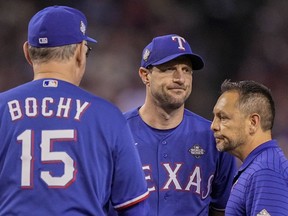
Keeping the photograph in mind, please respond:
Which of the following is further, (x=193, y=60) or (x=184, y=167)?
(x=193, y=60)

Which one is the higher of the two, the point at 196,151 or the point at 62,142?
the point at 62,142

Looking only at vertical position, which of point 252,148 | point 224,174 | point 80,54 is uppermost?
point 80,54

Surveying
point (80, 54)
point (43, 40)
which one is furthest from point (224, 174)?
point (43, 40)

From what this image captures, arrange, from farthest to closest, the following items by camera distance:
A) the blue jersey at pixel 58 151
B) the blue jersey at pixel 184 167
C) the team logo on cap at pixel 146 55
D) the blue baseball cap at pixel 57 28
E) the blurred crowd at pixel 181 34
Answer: the blurred crowd at pixel 181 34 → the team logo on cap at pixel 146 55 → the blue jersey at pixel 184 167 → the blue baseball cap at pixel 57 28 → the blue jersey at pixel 58 151

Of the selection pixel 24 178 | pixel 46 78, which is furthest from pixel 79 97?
pixel 24 178

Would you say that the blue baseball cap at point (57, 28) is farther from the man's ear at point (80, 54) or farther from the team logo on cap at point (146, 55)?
the team logo on cap at point (146, 55)

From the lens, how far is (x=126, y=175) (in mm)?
2570

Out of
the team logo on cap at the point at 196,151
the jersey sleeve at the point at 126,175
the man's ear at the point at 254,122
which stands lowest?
the team logo on cap at the point at 196,151

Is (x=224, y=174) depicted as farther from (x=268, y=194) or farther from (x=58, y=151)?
(x=58, y=151)

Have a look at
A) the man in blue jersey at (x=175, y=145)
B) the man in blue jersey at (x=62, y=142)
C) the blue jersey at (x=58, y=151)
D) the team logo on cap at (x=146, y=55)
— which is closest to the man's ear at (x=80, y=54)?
the man in blue jersey at (x=62, y=142)

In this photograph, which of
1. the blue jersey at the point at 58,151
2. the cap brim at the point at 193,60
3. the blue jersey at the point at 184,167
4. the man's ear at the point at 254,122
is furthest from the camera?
the cap brim at the point at 193,60

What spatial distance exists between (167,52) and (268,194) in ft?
3.84

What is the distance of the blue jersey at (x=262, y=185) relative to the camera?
2.86m

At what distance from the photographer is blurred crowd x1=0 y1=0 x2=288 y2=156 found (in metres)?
7.34
